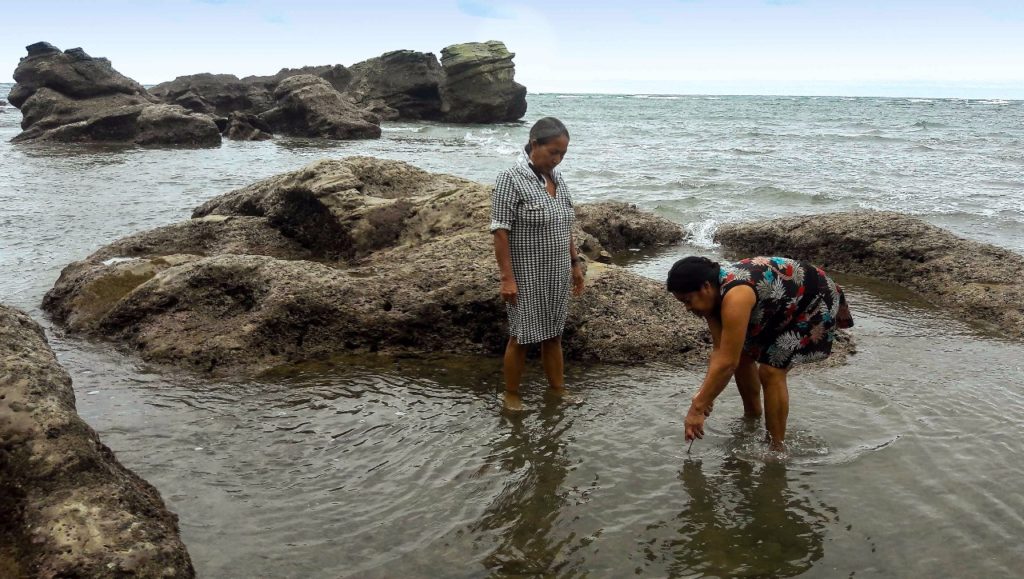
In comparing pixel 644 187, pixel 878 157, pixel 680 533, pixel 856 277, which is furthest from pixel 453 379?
pixel 878 157

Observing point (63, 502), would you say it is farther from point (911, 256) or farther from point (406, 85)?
point (406, 85)

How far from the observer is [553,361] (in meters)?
5.29

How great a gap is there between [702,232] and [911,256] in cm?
371

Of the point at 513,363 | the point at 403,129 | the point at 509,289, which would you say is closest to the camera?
the point at 509,289

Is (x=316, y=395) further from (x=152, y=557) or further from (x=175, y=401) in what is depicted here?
(x=152, y=557)

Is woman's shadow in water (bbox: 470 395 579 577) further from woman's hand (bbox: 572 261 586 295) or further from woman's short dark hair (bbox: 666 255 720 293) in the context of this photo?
woman's short dark hair (bbox: 666 255 720 293)

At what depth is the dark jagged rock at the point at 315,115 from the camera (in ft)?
106

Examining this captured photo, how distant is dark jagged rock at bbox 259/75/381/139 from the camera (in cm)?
3231

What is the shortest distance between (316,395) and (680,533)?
2.68 metres

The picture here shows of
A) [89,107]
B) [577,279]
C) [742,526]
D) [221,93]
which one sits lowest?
[742,526]

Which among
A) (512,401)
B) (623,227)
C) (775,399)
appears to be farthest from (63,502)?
(623,227)

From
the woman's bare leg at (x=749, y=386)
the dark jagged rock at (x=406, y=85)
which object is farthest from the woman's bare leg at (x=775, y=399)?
the dark jagged rock at (x=406, y=85)

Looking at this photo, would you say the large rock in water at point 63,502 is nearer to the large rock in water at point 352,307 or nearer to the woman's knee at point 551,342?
the large rock in water at point 352,307

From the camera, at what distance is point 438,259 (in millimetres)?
6441
